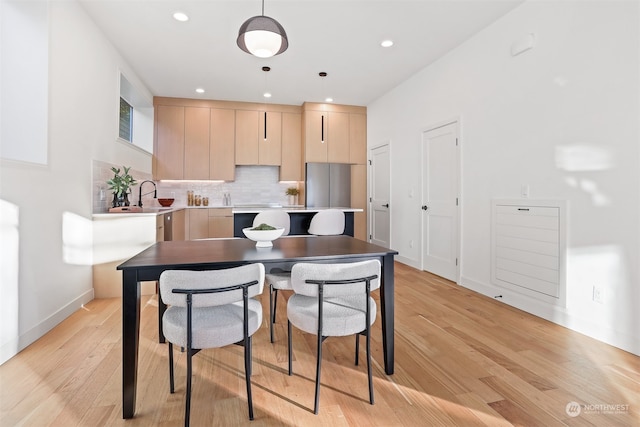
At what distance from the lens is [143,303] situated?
3.31 meters

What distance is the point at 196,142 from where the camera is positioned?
20.1 ft

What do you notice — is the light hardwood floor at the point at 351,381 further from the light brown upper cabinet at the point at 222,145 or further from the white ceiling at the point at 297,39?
the light brown upper cabinet at the point at 222,145

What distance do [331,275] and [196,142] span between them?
543 cm

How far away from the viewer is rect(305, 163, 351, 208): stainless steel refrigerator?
6.29 metres

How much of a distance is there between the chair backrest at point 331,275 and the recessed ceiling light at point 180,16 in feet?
10.2

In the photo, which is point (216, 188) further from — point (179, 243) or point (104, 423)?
point (104, 423)

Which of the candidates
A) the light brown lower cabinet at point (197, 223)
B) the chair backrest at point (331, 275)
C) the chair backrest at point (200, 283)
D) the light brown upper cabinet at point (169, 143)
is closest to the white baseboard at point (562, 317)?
the chair backrest at point (331, 275)

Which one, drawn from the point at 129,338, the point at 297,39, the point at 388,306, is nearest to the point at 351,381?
the point at 388,306

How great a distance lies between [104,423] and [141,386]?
30 cm

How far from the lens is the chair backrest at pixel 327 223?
4008 millimetres

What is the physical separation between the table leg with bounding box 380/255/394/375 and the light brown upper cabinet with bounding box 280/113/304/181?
4788 millimetres

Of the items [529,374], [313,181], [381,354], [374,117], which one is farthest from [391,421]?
[374,117]

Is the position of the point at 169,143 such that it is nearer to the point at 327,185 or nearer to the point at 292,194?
the point at 292,194

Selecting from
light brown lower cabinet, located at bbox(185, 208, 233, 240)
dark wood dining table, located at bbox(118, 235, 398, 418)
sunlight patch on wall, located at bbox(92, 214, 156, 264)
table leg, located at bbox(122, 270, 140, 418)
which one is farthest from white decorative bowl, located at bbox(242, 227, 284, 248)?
light brown lower cabinet, located at bbox(185, 208, 233, 240)
